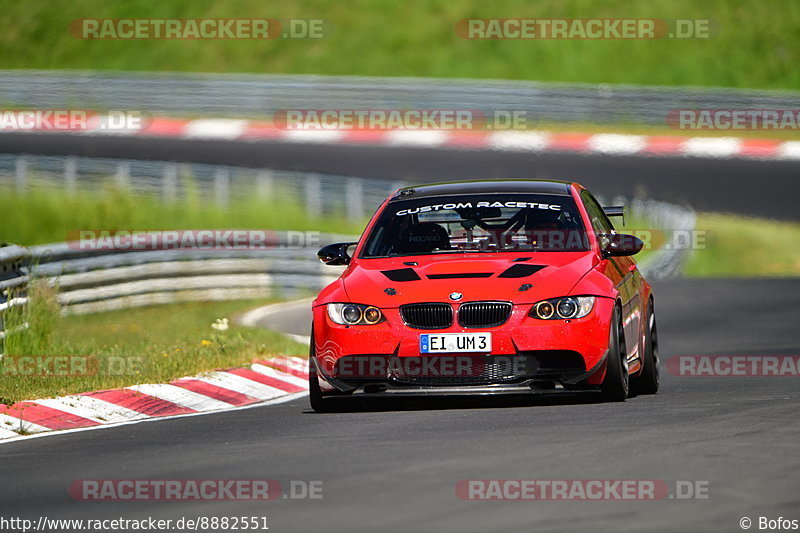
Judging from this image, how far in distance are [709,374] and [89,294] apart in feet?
25.9

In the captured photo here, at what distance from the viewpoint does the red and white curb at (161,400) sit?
34.3 ft

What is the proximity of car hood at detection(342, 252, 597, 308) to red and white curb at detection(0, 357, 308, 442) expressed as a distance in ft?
5.76

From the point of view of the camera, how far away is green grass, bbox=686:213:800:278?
2502 centimetres

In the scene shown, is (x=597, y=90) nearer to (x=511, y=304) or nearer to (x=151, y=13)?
(x=151, y=13)

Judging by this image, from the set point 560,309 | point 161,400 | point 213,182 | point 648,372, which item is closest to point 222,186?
point 213,182

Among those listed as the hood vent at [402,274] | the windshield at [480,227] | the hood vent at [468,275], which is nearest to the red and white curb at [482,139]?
the windshield at [480,227]

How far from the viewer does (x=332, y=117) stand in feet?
109

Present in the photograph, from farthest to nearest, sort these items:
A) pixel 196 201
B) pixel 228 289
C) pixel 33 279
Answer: pixel 196 201
pixel 228 289
pixel 33 279

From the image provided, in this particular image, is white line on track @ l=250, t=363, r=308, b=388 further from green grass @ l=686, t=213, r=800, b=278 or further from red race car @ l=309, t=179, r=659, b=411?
green grass @ l=686, t=213, r=800, b=278

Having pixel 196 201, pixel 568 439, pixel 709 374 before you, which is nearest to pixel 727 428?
pixel 568 439

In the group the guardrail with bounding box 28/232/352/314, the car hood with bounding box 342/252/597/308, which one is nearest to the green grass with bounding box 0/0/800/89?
the guardrail with bounding box 28/232/352/314

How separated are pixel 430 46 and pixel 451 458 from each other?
112 ft

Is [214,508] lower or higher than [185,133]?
lower

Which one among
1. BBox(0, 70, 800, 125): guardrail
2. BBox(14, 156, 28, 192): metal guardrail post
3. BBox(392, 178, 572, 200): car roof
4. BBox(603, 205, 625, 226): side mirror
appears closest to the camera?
BBox(392, 178, 572, 200): car roof
